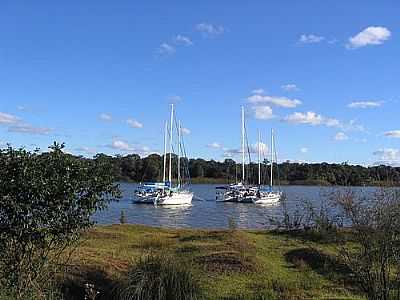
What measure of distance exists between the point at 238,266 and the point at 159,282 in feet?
16.5

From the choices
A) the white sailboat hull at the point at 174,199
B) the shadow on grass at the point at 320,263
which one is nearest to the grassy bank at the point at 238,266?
the shadow on grass at the point at 320,263

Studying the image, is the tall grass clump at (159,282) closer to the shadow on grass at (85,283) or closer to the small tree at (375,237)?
the shadow on grass at (85,283)

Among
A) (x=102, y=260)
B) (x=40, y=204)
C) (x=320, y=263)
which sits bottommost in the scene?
(x=320, y=263)

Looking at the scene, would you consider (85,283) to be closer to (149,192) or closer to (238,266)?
(238,266)

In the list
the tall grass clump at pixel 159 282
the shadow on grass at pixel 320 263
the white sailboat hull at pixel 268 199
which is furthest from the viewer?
the white sailboat hull at pixel 268 199

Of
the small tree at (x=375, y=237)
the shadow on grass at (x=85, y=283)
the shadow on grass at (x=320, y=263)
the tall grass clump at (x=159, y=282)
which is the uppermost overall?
the small tree at (x=375, y=237)

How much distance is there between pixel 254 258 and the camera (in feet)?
50.7

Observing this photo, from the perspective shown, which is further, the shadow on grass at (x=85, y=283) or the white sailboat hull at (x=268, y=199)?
the white sailboat hull at (x=268, y=199)

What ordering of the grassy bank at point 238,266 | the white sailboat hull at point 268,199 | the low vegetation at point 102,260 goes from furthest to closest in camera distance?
the white sailboat hull at point 268,199 → the grassy bank at point 238,266 → the low vegetation at point 102,260

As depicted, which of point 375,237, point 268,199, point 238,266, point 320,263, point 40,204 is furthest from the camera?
point 268,199

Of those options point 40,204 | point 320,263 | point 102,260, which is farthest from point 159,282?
point 320,263

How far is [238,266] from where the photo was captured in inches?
569

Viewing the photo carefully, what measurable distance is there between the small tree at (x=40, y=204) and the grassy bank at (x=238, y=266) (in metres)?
2.50

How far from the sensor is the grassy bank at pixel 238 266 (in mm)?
11586
